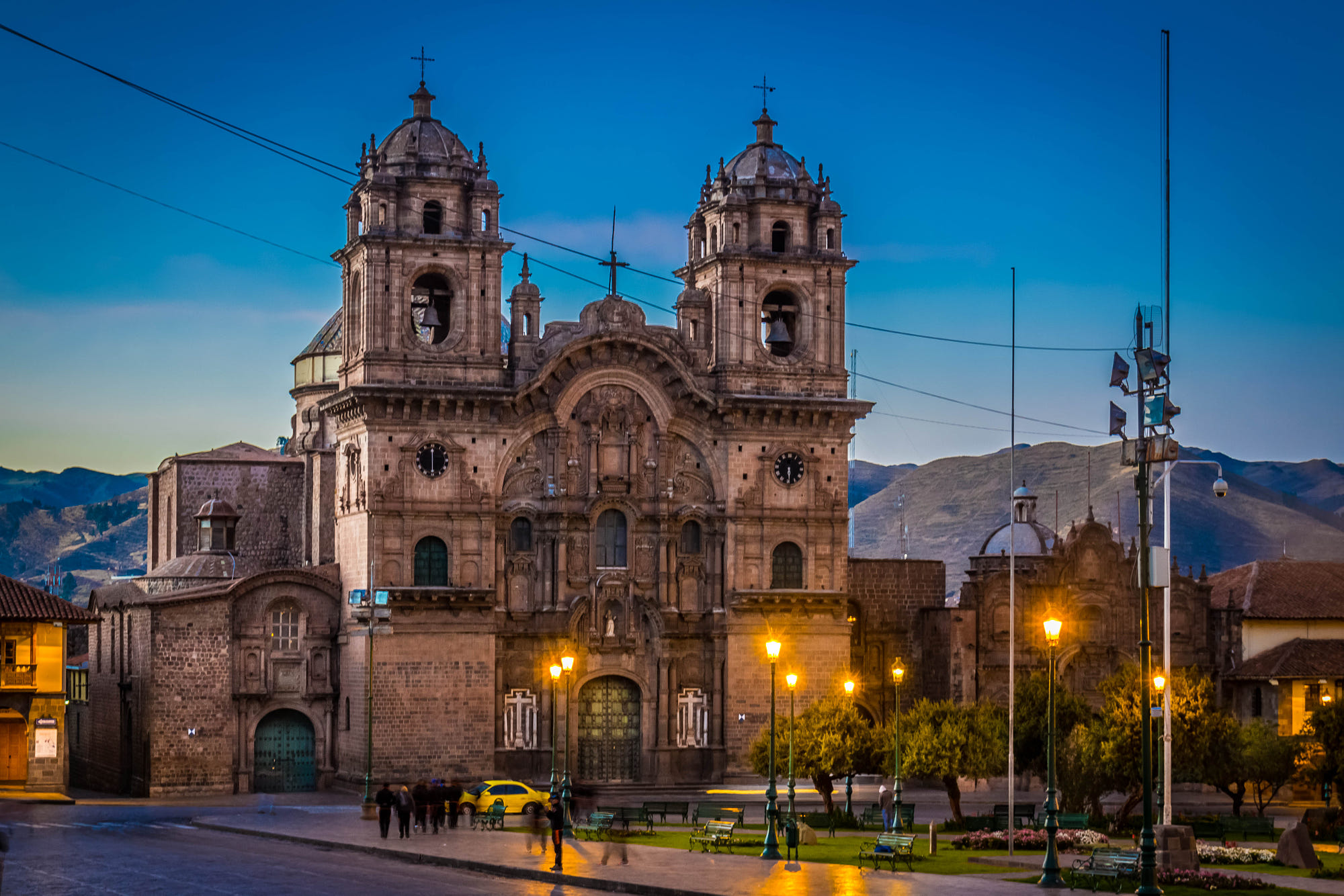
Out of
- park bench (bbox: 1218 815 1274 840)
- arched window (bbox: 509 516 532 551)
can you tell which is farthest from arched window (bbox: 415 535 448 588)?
park bench (bbox: 1218 815 1274 840)

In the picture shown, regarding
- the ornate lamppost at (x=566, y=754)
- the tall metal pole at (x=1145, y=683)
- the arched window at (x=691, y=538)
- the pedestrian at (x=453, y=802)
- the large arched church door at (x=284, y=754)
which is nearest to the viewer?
the tall metal pole at (x=1145, y=683)

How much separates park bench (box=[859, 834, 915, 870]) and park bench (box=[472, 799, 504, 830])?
1223 centimetres

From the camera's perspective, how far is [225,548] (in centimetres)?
7125

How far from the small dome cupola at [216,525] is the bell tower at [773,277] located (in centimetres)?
1877

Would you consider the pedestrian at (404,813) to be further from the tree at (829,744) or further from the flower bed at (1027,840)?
the flower bed at (1027,840)

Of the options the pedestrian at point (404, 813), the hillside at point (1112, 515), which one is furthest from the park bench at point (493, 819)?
the hillside at point (1112, 515)

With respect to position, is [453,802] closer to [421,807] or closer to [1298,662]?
[421,807]

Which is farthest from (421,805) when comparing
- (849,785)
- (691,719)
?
(691,719)

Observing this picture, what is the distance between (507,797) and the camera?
176 feet

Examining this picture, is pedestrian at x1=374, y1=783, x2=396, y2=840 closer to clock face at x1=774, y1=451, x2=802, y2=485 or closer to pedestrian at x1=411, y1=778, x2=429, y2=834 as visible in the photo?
pedestrian at x1=411, y1=778, x2=429, y2=834

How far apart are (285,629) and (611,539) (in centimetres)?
1082

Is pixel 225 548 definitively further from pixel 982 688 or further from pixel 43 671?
pixel 982 688

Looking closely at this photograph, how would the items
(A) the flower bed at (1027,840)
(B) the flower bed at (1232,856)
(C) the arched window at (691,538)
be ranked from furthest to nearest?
(C) the arched window at (691,538) → (A) the flower bed at (1027,840) → (B) the flower bed at (1232,856)

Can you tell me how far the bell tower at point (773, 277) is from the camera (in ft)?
217
